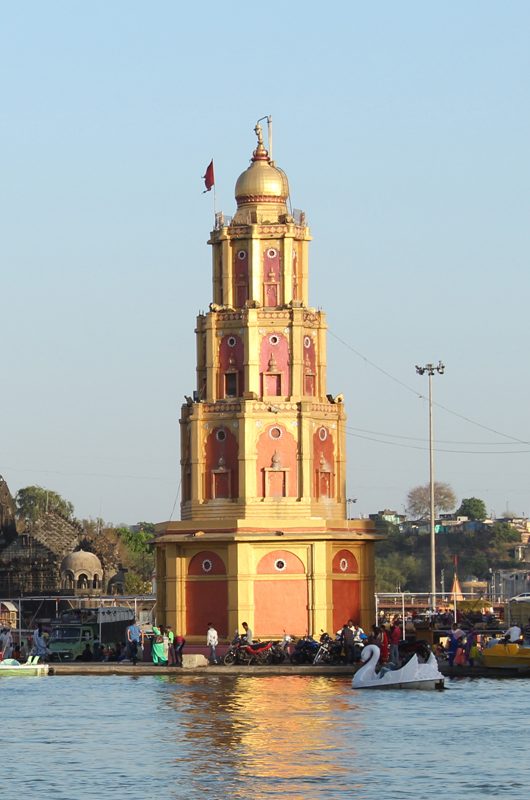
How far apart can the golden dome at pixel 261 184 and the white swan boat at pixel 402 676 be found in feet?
98.2

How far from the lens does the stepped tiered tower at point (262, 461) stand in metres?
72.2

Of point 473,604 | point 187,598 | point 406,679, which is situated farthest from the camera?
point 473,604

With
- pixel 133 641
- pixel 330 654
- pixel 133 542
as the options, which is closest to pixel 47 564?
pixel 133 542

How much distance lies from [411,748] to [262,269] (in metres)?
40.7

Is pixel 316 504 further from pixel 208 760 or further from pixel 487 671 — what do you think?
pixel 208 760

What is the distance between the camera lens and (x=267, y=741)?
3925cm

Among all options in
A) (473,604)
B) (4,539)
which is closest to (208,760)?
(473,604)

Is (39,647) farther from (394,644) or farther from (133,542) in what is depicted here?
(133,542)

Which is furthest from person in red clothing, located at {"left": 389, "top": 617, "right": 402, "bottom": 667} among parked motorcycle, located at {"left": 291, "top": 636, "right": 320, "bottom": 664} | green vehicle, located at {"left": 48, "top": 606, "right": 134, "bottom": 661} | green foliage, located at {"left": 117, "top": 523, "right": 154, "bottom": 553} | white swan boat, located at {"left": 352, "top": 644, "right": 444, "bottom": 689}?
green foliage, located at {"left": 117, "top": 523, "right": 154, "bottom": 553}

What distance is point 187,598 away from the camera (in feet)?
241

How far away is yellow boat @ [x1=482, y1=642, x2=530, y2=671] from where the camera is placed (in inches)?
2197

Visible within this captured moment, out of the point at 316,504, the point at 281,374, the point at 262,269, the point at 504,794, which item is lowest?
the point at 504,794

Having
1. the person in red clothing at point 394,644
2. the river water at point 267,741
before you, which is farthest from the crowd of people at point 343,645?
the river water at point 267,741

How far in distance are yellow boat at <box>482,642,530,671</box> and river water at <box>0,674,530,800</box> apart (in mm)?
715
